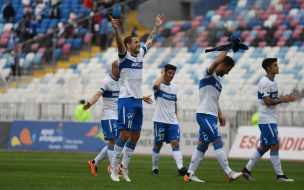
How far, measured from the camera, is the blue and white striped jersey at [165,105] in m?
24.9

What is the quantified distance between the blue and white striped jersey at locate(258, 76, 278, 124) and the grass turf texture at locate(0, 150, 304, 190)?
Answer: 1369 millimetres

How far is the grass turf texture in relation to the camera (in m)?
18.6

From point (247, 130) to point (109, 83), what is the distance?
12872 millimetres

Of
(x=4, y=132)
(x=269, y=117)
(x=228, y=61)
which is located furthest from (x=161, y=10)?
(x=228, y=61)

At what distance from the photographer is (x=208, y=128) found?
2067 centimetres

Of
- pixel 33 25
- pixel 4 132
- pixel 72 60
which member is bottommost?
pixel 4 132

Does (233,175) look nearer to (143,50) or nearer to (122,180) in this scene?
(122,180)

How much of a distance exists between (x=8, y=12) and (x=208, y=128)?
33.2 m

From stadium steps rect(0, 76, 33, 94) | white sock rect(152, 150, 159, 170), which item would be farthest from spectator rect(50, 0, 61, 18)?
white sock rect(152, 150, 159, 170)

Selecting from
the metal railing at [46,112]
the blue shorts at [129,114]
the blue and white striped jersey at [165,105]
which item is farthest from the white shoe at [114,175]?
the metal railing at [46,112]

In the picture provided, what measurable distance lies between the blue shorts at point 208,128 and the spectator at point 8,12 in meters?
32.8

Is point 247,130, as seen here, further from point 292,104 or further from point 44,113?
point 44,113

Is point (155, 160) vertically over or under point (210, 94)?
under

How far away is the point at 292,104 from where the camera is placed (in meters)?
36.2
